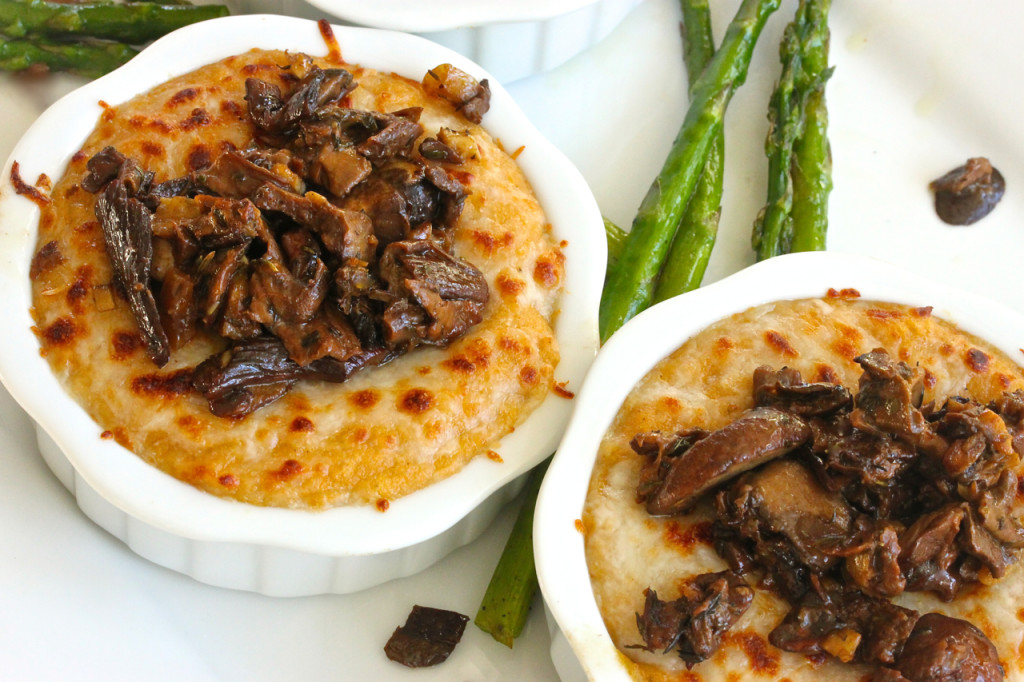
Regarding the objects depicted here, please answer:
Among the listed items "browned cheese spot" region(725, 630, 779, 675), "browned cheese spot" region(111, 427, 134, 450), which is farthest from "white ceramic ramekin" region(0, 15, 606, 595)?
"browned cheese spot" region(725, 630, 779, 675)

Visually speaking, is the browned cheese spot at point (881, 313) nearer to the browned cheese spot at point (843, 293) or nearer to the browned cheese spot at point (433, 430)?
the browned cheese spot at point (843, 293)

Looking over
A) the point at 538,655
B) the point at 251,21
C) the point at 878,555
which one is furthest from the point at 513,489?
the point at 251,21

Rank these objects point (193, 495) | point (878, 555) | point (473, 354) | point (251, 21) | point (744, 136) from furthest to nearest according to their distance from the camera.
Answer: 1. point (744, 136)
2. point (251, 21)
3. point (473, 354)
4. point (193, 495)
5. point (878, 555)

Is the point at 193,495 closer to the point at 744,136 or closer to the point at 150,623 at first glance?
the point at 150,623

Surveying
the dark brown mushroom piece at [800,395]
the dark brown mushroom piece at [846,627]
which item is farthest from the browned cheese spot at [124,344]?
the dark brown mushroom piece at [846,627]

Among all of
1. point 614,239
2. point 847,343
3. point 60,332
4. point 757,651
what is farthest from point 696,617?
point 60,332
